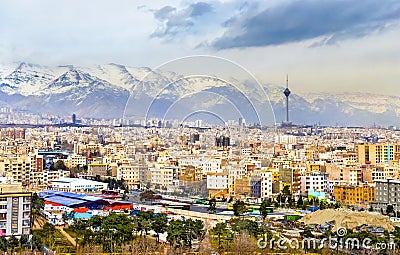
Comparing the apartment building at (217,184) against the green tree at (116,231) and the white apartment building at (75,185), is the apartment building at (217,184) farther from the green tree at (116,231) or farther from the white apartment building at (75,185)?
the green tree at (116,231)

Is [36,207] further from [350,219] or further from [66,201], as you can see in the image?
[350,219]

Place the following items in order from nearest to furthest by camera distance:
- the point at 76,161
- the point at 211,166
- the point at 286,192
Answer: the point at 286,192
the point at 211,166
the point at 76,161

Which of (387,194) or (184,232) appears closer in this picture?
(184,232)

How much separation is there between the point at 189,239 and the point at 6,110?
31.4m

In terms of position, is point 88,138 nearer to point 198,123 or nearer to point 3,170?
point 198,123

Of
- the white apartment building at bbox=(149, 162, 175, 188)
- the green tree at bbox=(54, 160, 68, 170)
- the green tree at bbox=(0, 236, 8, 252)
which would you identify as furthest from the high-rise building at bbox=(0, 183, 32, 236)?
the green tree at bbox=(54, 160, 68, 170)

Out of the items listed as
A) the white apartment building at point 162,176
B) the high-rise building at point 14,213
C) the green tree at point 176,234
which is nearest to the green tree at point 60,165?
the white apartment building at point 162,176

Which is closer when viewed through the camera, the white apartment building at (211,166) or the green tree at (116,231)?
the green tree at (116,231)

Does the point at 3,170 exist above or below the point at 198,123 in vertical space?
below

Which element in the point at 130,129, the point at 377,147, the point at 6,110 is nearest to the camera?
the point at 377,147

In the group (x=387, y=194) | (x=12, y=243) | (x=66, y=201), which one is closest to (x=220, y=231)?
(x=12, y=243)

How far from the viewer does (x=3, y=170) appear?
36.5 feet

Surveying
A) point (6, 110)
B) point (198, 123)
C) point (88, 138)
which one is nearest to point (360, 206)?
point (198, 123)

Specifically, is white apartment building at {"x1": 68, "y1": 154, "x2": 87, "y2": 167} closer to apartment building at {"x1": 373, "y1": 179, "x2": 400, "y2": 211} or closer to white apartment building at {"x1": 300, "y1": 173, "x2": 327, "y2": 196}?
white apartment building at {"x1": 300, "y1": 173, "x2": 327, "y2": 196}
